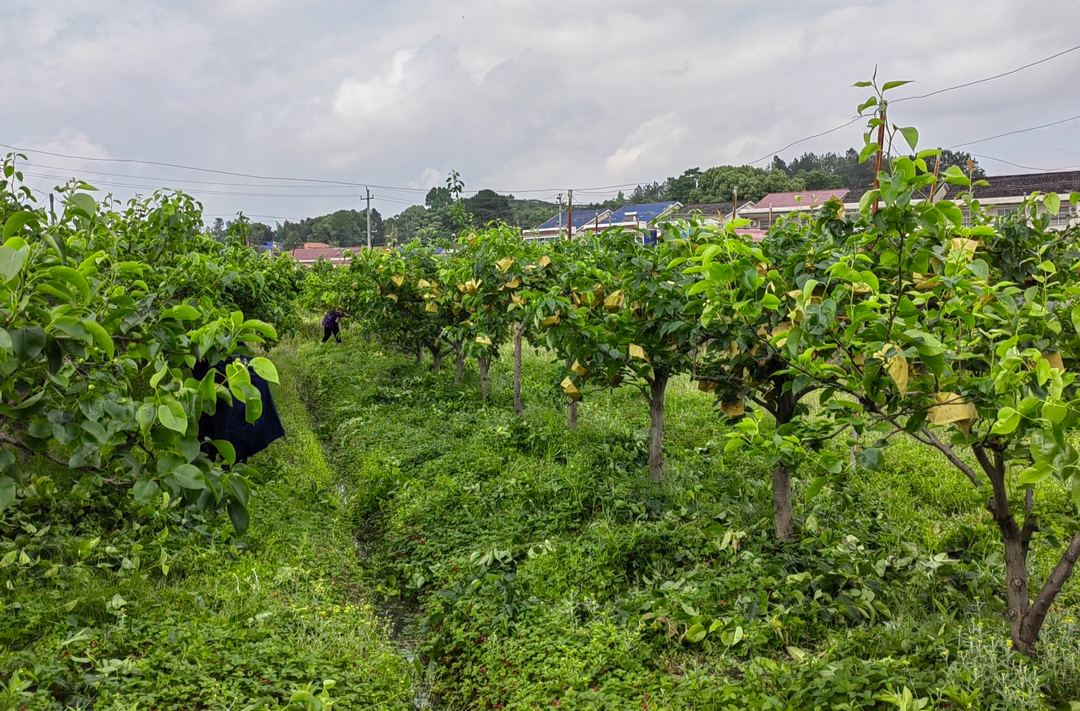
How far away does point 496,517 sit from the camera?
573cm

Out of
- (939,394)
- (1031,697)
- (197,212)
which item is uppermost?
(197,212)

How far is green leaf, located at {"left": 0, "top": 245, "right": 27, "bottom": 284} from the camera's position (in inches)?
55.4

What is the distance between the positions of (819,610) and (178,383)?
330 cm

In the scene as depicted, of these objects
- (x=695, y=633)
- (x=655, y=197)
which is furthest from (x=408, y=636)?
(x=655, y=197)

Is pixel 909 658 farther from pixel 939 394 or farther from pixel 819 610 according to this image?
pixel 939 394

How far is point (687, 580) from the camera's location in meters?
4.14

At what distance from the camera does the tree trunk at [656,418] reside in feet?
18.0

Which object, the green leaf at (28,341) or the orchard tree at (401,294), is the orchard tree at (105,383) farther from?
the orchard tree at (401,294)

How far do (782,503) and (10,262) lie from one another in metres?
4.23

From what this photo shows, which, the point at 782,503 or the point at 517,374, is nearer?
the point at 782,503

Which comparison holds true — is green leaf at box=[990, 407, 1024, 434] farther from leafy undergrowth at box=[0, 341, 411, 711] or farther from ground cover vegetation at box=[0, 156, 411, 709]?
leafy undergrowth at box=[0, 341, 411, 711]

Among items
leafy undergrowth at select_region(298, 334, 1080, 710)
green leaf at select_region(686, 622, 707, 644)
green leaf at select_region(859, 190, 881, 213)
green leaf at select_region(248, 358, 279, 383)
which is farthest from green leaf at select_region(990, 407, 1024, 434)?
green leaf at select_region(686, 622, 707, 644)

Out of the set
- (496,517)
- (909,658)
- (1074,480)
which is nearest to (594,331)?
(496,517)

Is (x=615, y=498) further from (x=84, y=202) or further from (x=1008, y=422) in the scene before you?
(x=84, y=202)
